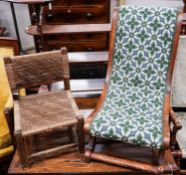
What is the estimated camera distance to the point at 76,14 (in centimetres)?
272

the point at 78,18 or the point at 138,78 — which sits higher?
the point at 78,18

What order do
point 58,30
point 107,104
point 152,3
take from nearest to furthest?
1. point 107,104
2. point 58,30
3. point 152,3

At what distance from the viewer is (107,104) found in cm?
182

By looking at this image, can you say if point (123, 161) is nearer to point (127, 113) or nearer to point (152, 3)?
point (127, 113)

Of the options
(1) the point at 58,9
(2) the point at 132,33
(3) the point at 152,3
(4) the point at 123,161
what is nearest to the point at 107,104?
(4) the point at 123,161

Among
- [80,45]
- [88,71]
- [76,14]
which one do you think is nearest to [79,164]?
[88,71]

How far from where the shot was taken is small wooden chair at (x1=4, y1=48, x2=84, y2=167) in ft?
5.50

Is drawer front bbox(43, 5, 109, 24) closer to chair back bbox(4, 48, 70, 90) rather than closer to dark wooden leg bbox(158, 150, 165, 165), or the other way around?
chair back bbox(4, 48, 70, 90)

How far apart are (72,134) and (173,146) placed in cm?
75

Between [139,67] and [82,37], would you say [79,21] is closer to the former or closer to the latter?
[82,37]

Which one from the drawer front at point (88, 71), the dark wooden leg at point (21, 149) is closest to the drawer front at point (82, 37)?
the drawer front at point (88, 71)

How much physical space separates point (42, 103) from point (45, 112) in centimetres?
12

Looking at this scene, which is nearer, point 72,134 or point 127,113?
point 127,113

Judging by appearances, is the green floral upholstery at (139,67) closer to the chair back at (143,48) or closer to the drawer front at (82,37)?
the chair back at (143,48)
